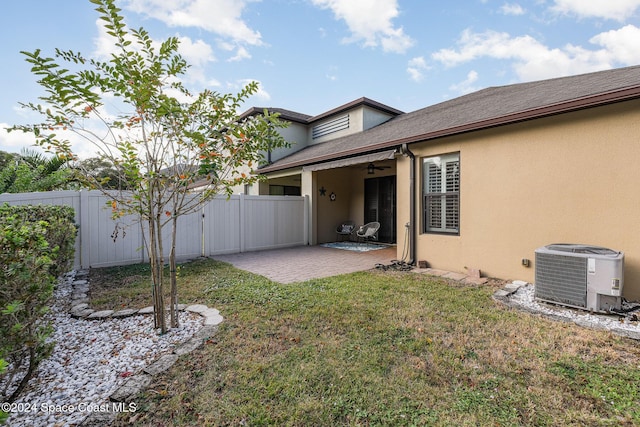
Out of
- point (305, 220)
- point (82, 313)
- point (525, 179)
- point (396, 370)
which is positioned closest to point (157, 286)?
point (82, 313)

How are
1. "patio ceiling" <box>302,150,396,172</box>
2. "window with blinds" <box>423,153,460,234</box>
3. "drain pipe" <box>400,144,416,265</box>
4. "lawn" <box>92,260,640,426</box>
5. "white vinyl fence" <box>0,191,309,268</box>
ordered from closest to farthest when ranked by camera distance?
"lawn" <box>92,260,640,426</box> < "window with blinds" <box>423,153,460,234</box> < "white vinyl fence" <box>0,191,309,268</box> < "drain pipe" <box>400,144,416,265</box> < "patio ceiling" <box>302,150,396,172</box>

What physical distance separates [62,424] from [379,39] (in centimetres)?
1256

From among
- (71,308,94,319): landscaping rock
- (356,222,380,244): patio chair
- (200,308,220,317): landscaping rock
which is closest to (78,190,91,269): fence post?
(71,308,94,319): landscaping rock

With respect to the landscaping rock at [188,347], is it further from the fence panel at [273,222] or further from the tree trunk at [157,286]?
the fence panel at [273,222]

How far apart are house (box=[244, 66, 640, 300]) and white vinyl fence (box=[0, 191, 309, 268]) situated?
316cm

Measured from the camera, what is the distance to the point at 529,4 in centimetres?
731

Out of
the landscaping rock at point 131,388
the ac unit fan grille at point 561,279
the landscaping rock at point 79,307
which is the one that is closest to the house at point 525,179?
the ac unit fan grille at point 561,279

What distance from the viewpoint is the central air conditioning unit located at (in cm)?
367

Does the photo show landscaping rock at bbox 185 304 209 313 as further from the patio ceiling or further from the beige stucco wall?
the patio ceiling

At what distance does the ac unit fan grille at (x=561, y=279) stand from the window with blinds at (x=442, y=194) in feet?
6.49

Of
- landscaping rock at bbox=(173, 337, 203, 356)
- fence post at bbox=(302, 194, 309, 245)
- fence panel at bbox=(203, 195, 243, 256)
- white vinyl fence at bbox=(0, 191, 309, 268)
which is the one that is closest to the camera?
landscaping rock at bbox=(173, 337, 203, 356)

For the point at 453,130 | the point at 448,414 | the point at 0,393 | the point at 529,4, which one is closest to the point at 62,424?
the point at 0,393

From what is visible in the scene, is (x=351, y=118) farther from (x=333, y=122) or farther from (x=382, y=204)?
(x=382, y=204)

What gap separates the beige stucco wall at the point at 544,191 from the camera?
4.10 meters
